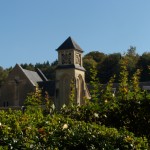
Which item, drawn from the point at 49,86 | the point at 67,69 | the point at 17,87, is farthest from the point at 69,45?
the point at 17,87

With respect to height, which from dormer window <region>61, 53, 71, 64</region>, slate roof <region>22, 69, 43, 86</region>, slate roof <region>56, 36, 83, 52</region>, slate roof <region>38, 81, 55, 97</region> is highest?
slate roof <region>56, 36, 83, 52</region>

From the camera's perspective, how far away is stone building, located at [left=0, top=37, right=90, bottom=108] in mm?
61125

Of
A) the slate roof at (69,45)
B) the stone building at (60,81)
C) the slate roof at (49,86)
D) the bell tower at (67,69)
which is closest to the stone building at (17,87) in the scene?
the stone building at (60,81)

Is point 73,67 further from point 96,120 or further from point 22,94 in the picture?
point 96,120

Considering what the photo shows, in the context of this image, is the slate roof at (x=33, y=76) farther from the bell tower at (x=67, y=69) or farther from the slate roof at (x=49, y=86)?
the bell tower at (x=67, y=69)

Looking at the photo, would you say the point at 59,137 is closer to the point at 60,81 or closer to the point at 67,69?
the point at 67,69

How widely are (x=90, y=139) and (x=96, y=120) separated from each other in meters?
2.48

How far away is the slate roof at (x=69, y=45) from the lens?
2438 inches

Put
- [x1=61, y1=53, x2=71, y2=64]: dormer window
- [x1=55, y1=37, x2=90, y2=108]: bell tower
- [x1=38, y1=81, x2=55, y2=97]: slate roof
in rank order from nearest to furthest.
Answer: [x1=55, y1=37, x2=90, y2=108]: bell tower < [x1=61, y1=53, x2=71, y2=64]: dormer window < [x1=38, y1=81, x2=55, y2=97]: slate roof

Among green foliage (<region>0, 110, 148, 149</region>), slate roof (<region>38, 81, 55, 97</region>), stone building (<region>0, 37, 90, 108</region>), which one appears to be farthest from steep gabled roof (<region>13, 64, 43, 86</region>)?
green foliage (<region>0, 110, 148, 149</region>)

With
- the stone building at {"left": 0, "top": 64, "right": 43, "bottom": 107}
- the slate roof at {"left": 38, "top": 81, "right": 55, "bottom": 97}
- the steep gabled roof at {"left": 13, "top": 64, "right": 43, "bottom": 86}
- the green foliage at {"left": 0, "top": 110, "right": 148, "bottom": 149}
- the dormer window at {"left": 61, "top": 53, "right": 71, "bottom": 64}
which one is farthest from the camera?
the steep gabled roof at {"left": 13, "top": 64, "right": 43, "bottom": 86}

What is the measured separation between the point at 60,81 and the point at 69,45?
555 centimetres

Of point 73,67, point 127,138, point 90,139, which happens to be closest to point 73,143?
point 90,139

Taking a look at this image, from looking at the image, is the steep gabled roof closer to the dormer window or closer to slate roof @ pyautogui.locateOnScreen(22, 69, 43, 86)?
slate roof @ pyautogui.locateOnScreen(22, 69, 43, 86)
